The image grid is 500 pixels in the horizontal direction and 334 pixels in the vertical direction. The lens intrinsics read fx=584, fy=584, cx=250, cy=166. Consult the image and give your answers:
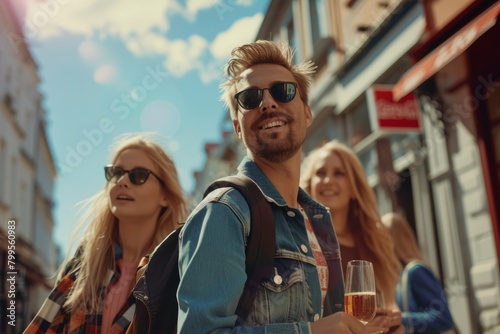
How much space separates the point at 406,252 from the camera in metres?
4.21

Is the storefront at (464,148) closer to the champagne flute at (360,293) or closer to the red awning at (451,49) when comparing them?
the red awning at (451,49)

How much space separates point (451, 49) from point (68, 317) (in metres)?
5.34

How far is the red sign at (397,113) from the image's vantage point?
8.76 m

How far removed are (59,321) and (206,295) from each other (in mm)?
1782

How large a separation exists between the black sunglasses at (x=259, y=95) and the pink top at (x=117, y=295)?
134cm

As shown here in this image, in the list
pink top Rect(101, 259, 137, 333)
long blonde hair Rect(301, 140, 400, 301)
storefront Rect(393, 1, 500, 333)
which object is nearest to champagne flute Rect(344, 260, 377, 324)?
pink top Rect(101, 259, 137, 333)

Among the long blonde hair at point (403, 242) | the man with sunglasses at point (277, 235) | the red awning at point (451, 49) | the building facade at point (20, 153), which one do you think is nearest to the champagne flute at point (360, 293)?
the man with sunglasses at point (277, 235)

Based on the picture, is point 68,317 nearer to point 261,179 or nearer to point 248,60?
point 261,179

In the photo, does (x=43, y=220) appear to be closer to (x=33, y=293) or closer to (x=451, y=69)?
(x=33, y=293)

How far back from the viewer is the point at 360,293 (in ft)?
6.59

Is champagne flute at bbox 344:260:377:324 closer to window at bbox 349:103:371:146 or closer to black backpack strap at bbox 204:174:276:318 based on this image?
black backpack strap at bbox 204:174:276:318

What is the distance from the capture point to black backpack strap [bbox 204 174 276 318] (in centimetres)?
166

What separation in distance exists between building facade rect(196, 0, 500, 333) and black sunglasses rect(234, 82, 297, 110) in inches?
181

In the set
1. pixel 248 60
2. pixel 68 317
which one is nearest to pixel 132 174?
pixel 68 317
